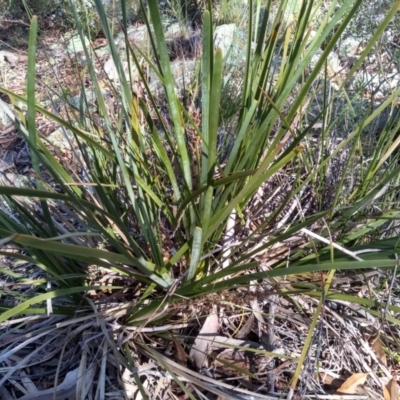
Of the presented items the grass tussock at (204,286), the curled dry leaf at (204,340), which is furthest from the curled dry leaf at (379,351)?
the curled dry leaf at (204,340)

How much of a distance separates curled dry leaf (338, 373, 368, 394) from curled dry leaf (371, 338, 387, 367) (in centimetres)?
5

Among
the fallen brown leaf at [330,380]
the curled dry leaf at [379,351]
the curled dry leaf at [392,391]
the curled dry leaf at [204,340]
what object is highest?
the curled dry leaf at [204,340]

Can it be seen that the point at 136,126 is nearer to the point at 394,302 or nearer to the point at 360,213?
the point at 360,213

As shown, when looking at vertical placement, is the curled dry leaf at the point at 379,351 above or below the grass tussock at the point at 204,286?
below

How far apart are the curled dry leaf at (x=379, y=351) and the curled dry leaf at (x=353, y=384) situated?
5 cm

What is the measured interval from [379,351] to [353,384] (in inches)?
3.7

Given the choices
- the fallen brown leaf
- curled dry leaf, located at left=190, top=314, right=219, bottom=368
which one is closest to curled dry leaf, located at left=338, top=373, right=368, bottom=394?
the fallen brown leaf

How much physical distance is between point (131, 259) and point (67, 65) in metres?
1.47

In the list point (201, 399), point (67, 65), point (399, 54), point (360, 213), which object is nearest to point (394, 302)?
point (360, 213)

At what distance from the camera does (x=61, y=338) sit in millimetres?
980

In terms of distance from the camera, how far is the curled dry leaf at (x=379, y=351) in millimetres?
952

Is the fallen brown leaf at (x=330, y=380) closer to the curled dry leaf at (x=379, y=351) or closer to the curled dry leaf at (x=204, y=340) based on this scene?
the curled dry leaf at (x=379, y=351)

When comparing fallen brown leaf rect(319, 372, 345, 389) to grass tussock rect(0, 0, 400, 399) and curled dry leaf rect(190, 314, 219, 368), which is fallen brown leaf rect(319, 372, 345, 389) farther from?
curled dry leaf rect(190, 314, 219, 368)

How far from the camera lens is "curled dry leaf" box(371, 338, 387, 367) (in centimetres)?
95
